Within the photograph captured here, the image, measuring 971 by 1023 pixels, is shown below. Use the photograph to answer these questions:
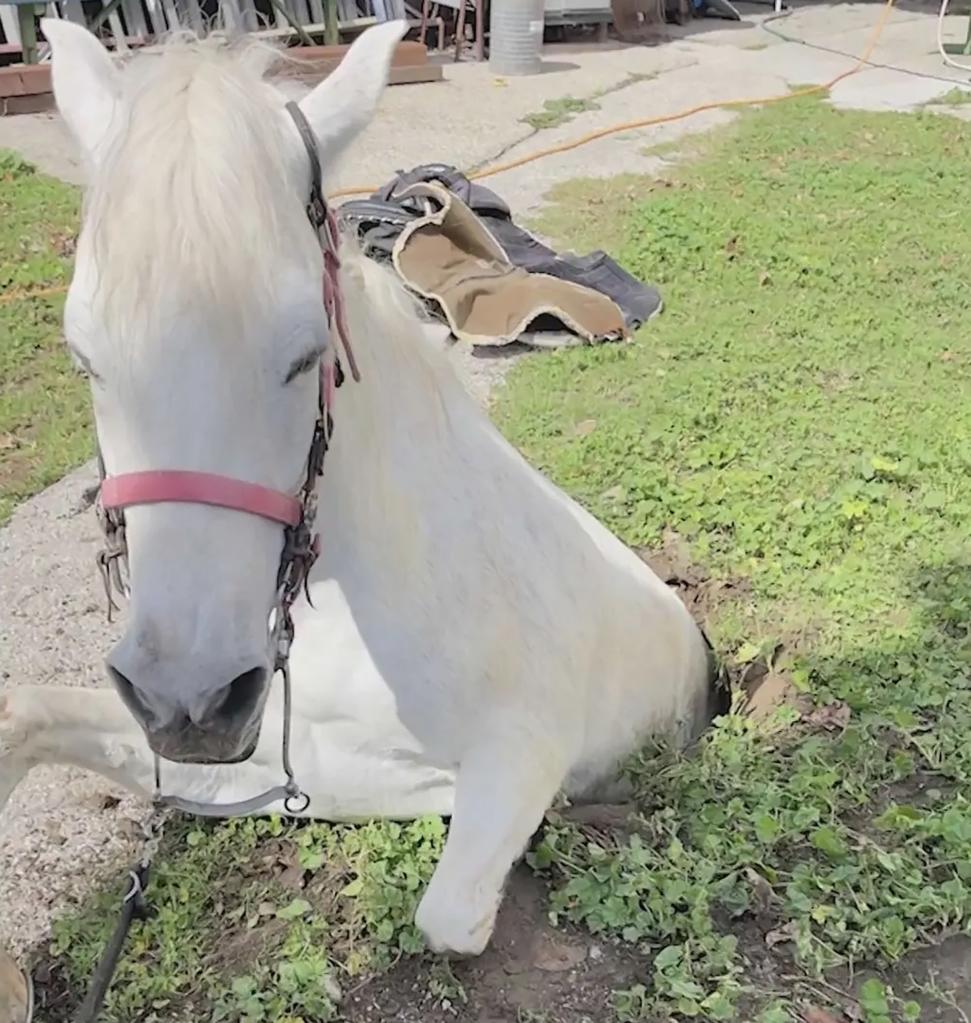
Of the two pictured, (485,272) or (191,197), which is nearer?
(191,197)

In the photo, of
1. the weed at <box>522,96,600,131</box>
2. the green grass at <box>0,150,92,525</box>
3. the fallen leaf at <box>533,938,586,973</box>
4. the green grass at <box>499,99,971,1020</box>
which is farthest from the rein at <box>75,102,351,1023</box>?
the weed at <box>522,96,600,131</box>

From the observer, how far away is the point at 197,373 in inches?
58.0

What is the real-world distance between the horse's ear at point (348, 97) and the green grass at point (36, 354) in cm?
270

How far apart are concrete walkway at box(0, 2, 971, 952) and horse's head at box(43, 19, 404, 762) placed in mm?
284

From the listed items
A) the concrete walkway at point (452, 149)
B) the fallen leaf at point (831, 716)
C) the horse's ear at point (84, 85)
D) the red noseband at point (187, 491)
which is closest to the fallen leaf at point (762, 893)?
the fallen leaf at point (831, 716)

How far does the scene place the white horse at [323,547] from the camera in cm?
149

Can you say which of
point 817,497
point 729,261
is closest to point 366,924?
point 817,497

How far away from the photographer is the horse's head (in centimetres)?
148

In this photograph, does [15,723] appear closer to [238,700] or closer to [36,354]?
[238,700]

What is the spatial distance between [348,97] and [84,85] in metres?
0.39

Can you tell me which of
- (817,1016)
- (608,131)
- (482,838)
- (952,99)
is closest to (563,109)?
(608,131)

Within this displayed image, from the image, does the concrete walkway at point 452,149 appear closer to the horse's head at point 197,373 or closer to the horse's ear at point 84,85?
the horse's ear at point 84,85

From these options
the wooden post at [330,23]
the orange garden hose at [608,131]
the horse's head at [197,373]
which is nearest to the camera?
the horse's head at [197,373]

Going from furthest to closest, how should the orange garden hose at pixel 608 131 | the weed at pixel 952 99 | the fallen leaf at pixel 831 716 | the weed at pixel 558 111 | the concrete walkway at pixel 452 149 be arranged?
the weed at pixel 952 99 < the weed at pixel 558 111 < the orange garden hose at pixel 608 131 < the fallen leaf at pixel 831 716 < the concrete walkway at pixel 452 149
